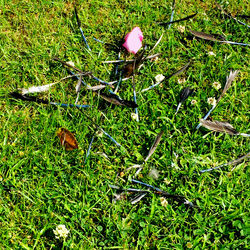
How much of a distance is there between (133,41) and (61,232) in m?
1.70

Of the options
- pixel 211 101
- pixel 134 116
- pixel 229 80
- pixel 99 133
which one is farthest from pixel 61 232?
pixel 229 80

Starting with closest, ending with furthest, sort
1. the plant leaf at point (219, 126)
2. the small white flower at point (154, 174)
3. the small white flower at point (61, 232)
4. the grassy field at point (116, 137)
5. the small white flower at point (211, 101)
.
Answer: the small white flower at point (61, 232), the grassy field at point (116, 137), the small white flower at point (154, 174), the plant leaf at point (219, 126), the small white flower at point (211, 101)

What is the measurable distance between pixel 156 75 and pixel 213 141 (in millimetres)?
761

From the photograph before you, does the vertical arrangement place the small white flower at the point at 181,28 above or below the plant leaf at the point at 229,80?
above

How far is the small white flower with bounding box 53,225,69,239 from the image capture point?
6.47 ft

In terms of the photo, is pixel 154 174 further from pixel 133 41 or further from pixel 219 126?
pixel 133 41

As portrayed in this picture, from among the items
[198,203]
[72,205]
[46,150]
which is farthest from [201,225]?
[46,150]

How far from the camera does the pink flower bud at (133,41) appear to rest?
9.00ft

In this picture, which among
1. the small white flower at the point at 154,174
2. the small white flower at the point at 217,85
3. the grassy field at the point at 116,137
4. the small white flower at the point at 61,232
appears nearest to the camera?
the small white flower at the point at 61,232

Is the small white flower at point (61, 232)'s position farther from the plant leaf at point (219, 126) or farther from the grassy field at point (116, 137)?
the plant leaf at point (219, 126)

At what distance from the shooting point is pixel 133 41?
276cm

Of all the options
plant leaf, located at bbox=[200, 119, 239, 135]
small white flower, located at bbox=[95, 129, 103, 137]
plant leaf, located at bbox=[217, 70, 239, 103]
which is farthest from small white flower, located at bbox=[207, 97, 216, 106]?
small white flower, located at bbox=[95, 129, 103, 137]

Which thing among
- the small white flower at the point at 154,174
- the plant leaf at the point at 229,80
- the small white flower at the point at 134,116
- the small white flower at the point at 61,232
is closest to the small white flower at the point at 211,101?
the plant leaf at the point at 229,80

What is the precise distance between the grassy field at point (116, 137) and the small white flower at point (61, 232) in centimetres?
5
